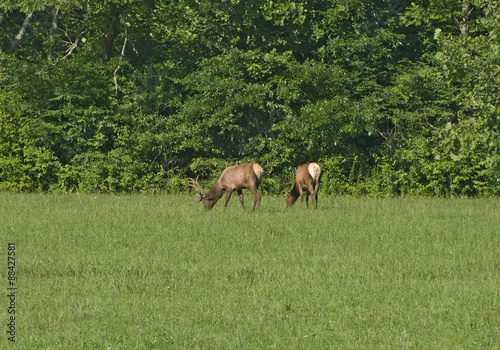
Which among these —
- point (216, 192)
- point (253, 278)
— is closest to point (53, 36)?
point (216, 192)

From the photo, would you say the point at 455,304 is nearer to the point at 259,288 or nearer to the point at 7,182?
the point at 259,288

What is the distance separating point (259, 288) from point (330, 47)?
20113 mm

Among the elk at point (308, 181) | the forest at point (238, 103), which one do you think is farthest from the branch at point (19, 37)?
the elk at point (308, 181)

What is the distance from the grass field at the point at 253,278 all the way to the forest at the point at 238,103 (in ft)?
24.3

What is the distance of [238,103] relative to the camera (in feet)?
97.7

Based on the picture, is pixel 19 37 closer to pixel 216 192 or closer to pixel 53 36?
pixel 53 36

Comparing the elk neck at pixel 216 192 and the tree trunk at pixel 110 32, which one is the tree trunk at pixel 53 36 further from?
the elk neck at pixel 216 192

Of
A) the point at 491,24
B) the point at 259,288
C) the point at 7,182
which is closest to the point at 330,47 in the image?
the point at 7,182

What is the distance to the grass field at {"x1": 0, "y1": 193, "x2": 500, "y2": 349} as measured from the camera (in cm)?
982

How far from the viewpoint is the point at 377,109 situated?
30.2 meters

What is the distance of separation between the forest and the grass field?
7398mm

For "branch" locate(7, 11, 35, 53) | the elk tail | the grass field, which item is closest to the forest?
"branch" locate(7, 11, 35, 53)

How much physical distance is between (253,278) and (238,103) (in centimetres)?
1690

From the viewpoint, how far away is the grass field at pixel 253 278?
32.2 feet
